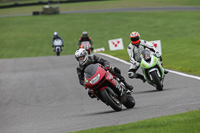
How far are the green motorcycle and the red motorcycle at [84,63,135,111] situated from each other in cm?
241

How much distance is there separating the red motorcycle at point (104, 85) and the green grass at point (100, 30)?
41.0 feet

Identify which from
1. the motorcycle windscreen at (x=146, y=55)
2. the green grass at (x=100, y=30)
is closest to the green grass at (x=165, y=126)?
the motorcycle windscreen at (x=146, y=55)

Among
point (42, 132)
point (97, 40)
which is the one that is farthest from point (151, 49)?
point (97, 40)

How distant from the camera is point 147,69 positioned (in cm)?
1145

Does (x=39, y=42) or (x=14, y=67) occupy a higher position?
(x=14, y=67)

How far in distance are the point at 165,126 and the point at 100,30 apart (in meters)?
38.8

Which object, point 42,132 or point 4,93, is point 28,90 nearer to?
point 4,93

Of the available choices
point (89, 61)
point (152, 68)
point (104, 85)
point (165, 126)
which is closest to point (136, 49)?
→ point (152, 68)

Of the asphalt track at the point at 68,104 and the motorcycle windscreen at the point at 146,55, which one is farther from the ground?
the motorcycle windscreen at the point at 146,55

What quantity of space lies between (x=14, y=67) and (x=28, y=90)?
28.2 ft

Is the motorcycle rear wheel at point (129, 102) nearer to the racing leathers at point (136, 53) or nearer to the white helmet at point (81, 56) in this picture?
the white helmet at point (81, 56)

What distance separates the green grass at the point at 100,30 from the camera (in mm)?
29041

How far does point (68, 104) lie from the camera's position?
11391mm

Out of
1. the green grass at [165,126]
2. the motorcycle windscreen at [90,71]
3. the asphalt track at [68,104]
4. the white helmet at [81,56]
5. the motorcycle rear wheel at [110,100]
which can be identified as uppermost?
the white helmet at [81,56]
